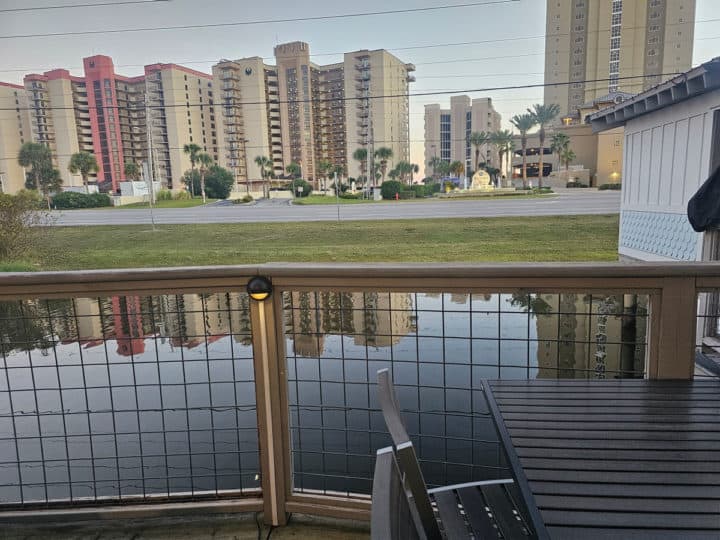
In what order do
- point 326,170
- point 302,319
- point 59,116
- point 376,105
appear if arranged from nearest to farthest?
point 302,319 < point 59,116 < point 326,170 < point 376,105

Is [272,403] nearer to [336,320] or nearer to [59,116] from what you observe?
[336,320]

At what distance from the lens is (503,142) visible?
137 feet

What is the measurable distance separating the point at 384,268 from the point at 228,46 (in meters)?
37.0

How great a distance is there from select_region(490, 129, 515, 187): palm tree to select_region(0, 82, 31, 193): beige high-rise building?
33.0 metres

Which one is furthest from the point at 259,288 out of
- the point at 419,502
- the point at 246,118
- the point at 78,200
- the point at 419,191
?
the point at 246,118

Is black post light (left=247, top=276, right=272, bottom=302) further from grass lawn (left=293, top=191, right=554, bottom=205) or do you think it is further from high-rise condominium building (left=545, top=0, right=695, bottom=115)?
high-rise condominium building (left=545, top=0, right=695, bottom=115)

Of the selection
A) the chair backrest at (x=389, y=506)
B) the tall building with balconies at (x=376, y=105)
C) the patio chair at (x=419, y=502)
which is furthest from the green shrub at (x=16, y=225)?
the tall building with balconies at (x=376, y=105)

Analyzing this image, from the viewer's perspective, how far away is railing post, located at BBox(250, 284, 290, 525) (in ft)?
5.15

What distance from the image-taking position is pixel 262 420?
63.5 inches

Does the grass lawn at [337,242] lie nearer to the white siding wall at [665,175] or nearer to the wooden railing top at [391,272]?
the white siding wall at [665,175]

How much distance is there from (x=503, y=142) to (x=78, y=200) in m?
33.1

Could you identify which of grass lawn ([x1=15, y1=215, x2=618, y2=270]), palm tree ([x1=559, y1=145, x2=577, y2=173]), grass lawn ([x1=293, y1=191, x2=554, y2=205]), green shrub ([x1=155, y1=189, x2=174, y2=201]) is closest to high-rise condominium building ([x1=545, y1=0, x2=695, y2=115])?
palm tree ([x1=559, y1=145, x2=577, y2=173])

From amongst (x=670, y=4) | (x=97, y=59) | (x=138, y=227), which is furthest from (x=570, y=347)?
(x=670, y=4)

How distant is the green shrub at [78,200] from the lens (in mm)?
28562
